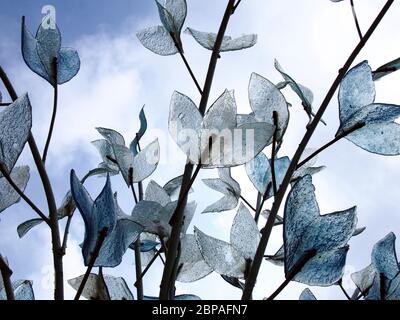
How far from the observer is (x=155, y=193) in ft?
1.30

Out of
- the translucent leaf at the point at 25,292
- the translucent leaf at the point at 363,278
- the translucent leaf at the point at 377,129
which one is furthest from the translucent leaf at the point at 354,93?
the translucent leaf at the point at 25,292

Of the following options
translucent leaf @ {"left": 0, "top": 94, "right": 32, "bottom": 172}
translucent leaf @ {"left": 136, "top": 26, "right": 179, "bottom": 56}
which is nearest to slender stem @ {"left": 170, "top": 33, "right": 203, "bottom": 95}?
translucent leaf @ {"left": 136, "top": 26, "right": 179, "bottom": 56}

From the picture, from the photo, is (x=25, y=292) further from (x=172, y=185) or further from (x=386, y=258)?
(x=386, y=258)

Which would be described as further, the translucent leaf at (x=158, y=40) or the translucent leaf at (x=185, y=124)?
→ the translucent leaf at (x=158, y=40)

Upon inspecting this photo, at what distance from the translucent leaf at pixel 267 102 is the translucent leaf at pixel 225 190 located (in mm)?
61

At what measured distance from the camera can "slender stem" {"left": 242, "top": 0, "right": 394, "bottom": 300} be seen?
0.97ft

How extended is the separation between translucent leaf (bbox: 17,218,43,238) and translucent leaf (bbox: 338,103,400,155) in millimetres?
233

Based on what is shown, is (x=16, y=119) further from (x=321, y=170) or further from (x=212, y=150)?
(x=321, y=170)

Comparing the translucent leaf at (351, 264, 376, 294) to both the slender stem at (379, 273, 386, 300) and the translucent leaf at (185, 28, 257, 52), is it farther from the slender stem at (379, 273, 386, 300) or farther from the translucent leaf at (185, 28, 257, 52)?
the translucent leaf at (185, 28, 257, 52)

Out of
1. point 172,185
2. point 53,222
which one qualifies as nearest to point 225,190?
point 172,185

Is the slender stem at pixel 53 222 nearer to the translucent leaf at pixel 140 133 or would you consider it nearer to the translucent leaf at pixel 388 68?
the translucent leaf at pixel 140 133

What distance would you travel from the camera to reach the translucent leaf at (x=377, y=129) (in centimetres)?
34

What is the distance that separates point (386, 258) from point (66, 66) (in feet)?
0.74

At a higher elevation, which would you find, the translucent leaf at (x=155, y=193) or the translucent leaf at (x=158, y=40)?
the translucent leaf at (x=158, y=40)
